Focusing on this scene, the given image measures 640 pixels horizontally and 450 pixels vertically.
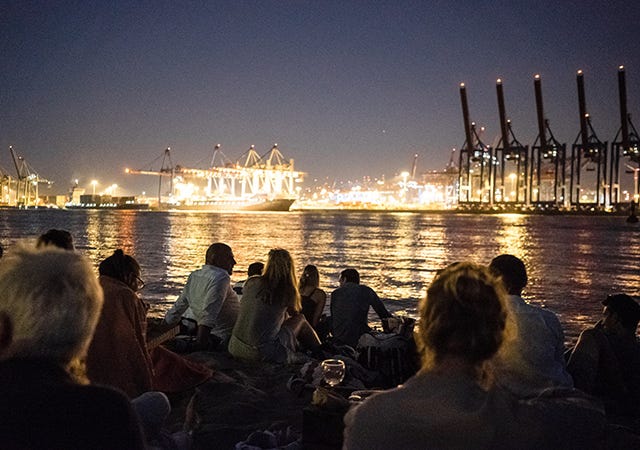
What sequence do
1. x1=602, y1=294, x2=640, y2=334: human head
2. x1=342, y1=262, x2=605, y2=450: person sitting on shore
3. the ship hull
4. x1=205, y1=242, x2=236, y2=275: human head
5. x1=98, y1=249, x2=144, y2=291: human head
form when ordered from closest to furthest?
x1=342, y1=262, x2=605, y2=450: person sitting on shore, x1=98, y1=249, x2=144, y2=291: human head, x1=602, y1=294, x2=640, y2=334: human head, x1=205, y1=242, x2=236, y2=275: human head, the ship hull

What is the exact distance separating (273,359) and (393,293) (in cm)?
957

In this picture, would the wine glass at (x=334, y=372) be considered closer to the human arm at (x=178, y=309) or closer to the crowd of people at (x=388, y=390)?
the crowd of people at (x=388, y=390)

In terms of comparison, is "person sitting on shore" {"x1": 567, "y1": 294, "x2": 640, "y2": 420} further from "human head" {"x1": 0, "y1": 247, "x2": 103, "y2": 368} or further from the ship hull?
the ship hull

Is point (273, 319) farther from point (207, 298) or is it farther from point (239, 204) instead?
point (239, 204)

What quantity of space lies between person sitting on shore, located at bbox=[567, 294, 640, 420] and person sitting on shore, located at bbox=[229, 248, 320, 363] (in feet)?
7.59

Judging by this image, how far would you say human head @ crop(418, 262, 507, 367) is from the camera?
169cm

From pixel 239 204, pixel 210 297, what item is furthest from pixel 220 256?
pixel 239 204

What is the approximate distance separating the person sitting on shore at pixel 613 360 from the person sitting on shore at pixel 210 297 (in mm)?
3175

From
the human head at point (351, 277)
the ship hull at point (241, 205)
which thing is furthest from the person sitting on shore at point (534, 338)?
the ship hull at point (241, 205)

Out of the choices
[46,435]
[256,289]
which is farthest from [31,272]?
[256,289]

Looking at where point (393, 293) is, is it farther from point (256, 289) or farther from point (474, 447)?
point (474, 447)

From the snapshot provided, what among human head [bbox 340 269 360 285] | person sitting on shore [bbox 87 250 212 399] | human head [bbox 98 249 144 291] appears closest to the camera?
person sitting on shore [bbox 87 250 212 399]

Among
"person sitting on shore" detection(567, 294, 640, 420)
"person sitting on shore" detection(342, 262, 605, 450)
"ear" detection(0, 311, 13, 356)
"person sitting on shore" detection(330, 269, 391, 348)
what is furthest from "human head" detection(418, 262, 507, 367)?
"person sitting on shore" detection(330, 269, 391, 348)

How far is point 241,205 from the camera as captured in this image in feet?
484
